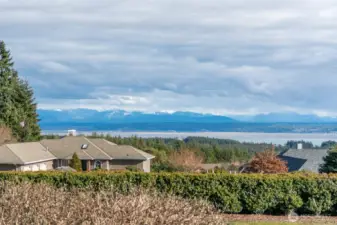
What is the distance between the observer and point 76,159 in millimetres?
42656

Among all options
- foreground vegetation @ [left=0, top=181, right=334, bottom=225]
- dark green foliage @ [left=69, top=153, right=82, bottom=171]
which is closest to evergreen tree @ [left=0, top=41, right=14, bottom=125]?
dark green foliage @ [left=69, top=153, right=82, bottom=171]

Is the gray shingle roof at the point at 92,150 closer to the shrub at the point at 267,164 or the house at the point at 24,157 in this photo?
the house at the point at 24,157

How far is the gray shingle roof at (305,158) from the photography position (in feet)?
135

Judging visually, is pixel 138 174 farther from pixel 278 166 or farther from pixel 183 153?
pixel 183 153

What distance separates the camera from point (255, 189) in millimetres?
18156

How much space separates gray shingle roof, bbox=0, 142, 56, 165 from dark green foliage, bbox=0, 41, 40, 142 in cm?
730

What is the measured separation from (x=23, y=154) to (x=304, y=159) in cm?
2044

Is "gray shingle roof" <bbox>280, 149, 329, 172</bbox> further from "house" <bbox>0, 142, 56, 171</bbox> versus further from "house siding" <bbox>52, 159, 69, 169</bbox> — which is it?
"house" <bbox>0, 142, 56, 171</bbox>

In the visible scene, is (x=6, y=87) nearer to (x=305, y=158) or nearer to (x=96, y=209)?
(x=305, y=158)

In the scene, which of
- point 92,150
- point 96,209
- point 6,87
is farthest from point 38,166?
point 96,209

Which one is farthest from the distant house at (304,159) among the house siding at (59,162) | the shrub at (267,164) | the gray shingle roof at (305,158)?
the house siding at (59,162)

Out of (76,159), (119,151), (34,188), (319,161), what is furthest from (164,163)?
(34,188)

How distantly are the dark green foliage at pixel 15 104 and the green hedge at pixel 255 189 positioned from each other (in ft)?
116

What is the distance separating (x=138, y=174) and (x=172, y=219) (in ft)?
43.4
